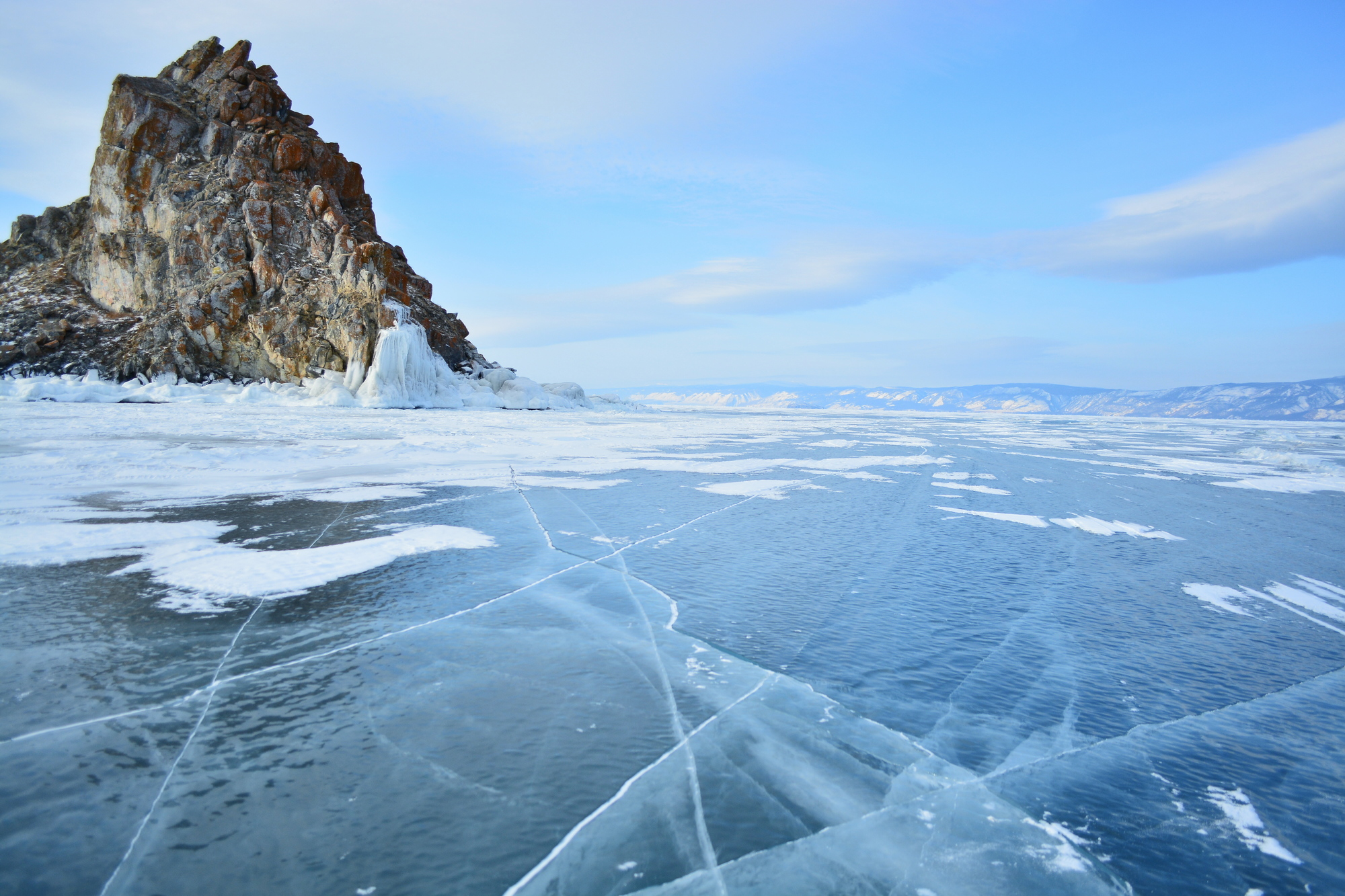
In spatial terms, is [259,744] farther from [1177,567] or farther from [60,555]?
[1177,567]

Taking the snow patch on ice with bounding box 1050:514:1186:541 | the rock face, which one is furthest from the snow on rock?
the snow patch on ice with bounding box 1050:514:1186:541

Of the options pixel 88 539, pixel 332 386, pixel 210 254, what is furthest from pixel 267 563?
pixel 210 254

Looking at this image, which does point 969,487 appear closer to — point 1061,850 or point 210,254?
point 1061,850

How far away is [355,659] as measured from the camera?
2.84 metres

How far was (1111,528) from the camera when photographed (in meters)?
6.19

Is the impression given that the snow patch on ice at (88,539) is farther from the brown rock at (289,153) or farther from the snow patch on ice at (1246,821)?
the brown rock at (289,153)

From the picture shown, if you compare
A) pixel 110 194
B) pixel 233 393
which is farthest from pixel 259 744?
pixel 110 194

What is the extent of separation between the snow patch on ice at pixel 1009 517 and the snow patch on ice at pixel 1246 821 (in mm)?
4457

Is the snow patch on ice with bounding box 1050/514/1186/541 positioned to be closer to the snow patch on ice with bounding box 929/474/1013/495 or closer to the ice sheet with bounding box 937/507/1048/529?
the ice sheet with bounding box 937/507/1048/529

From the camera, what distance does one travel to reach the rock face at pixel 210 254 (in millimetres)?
32375

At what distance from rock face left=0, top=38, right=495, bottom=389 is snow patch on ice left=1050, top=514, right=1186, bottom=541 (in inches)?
1258

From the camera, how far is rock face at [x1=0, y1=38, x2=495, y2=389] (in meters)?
32.4

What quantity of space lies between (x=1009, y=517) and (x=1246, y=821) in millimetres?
5022

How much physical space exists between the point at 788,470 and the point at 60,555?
8.40 meters
